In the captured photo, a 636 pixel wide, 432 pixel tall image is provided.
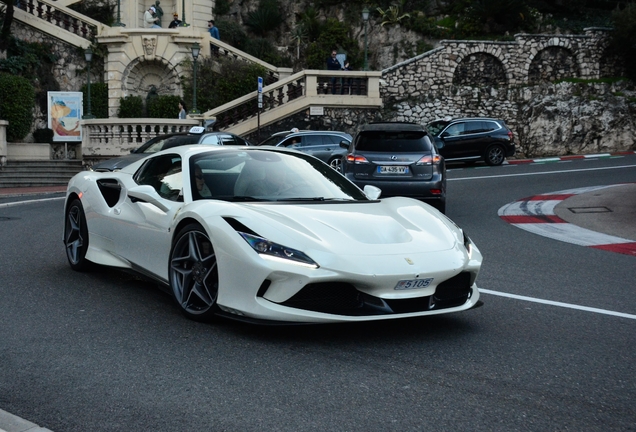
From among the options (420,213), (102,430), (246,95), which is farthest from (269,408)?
(246,95)

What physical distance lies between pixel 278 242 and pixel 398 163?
8.28 metres

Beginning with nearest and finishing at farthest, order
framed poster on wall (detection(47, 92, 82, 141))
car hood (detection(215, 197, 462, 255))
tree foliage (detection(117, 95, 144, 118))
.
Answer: car hood (detection(215, 197, 462, 255)), framed poster on wall (detection(47, 92, 82, 141)), tree foliage (detection(117, 95, 144, 118))

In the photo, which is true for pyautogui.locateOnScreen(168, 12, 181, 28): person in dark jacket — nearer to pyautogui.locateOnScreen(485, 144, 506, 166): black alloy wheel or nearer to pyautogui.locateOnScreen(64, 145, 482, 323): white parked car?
pyautogui.locateOnScreen(485, 144, 506, 166): black alloy wheel

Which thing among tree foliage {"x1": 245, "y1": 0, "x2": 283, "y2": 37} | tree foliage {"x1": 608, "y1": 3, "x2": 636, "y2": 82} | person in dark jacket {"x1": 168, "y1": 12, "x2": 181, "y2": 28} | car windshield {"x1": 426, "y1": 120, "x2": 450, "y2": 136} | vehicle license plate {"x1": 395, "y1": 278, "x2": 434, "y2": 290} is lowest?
vehicle license plate {"x1": 395, "y1": 278, "x2": 434, "y2": 290}

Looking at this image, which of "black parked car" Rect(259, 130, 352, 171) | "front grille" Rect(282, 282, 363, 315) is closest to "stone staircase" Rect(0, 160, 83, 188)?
"black parked car" Rect(259, 130, 352, 171)

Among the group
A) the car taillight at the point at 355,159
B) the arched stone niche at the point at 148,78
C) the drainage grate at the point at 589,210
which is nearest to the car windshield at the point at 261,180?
the car taillight at the point at 355,159

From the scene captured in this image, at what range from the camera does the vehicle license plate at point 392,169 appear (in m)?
13.7

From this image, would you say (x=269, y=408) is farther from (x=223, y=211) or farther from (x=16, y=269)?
(x=16, y=269)

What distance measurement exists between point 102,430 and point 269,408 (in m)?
0.82

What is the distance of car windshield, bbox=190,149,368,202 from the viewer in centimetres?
671

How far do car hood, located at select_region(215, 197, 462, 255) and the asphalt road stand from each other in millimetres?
615

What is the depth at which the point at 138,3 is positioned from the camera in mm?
43281

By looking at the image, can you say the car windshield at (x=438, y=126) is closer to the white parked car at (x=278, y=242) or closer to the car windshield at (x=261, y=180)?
the white parked car at (x=278, y=242)

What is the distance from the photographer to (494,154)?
28.9 metres
